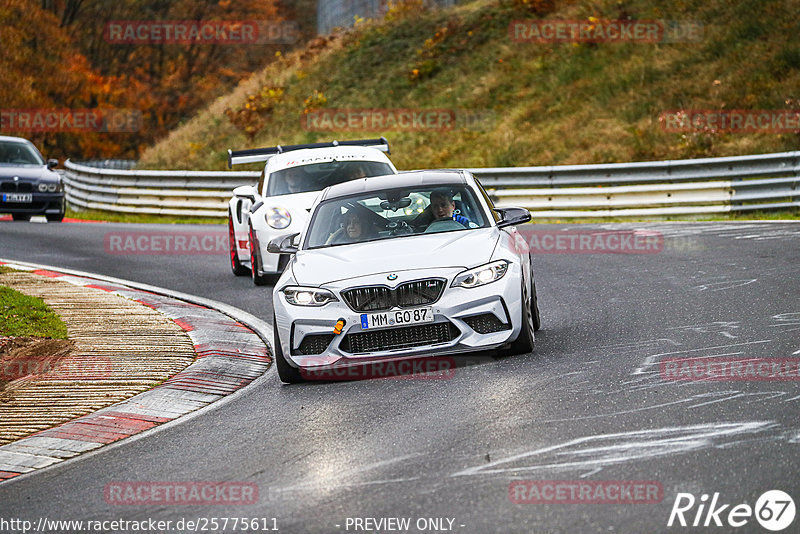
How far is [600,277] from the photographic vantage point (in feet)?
42.8

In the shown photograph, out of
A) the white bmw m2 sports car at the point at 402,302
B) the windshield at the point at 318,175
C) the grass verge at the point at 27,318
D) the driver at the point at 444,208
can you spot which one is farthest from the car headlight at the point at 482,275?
the windshield at the point at 318,175

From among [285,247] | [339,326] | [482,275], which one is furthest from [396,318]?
[285,247]

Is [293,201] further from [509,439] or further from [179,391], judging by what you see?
[509,439]

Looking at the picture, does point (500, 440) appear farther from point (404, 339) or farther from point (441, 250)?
point (441, 250)

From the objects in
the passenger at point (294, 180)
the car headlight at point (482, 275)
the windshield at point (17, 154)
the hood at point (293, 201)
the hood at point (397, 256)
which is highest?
the windshield at point (17, 154)

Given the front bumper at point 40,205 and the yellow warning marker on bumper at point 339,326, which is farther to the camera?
the front bumper at point 40,205

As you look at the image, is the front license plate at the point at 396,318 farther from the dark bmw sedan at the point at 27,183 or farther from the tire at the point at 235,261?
the dark bmw sedan at the point at 27,183

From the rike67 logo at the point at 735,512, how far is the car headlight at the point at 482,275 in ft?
11.3

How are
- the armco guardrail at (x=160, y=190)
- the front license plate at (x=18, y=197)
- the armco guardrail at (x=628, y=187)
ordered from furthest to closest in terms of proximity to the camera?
1. the armco guardrail at (x=160, y=190)
2. the front license plate at (x=18, y=197)
3. the armco guardrail at (x=628, y=187)

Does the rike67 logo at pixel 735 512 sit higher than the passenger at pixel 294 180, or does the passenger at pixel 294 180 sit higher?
the passenger at pixel 294 180

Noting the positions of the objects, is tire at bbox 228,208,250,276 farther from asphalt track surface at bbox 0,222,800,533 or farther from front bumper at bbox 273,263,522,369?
front bumper at bbox 273,263,522,369

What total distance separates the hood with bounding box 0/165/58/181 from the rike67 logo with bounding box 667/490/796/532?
843 inches

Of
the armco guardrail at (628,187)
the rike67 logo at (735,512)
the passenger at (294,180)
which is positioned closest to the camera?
the rike67 logo at (735,512)

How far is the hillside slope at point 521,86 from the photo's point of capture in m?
28.4
